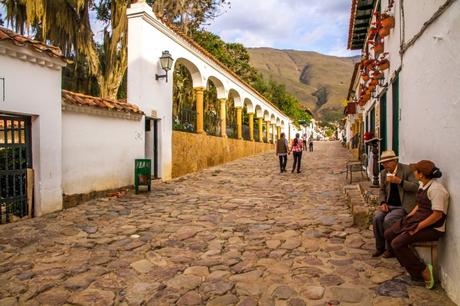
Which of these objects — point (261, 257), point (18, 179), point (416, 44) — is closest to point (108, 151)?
point (18, 179)

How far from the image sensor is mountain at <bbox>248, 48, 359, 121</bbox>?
124 m

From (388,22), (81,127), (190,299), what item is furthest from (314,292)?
(81,127)

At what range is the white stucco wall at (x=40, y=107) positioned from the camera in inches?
244

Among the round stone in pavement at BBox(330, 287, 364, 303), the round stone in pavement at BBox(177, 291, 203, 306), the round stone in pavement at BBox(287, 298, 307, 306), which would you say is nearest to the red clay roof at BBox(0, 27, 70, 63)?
the round stone in pavement at BBox(177, 291, 203, 306)

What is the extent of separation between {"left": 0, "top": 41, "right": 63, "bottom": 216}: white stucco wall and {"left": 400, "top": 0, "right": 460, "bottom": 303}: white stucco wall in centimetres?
633

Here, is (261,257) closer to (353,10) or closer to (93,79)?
(353,10)

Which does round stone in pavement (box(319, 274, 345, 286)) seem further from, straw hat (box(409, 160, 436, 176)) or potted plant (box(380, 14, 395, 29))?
potted plant (box(380, 14, 395, 29))

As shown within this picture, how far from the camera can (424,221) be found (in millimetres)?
3389

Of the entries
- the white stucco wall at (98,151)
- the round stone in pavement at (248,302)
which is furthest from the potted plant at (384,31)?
the white stucco wall at (98,151)

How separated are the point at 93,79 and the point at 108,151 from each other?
8.35 metres

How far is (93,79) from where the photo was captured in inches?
632

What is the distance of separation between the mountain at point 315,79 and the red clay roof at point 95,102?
10480 centimetres

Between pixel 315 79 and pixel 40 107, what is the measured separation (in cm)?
17379

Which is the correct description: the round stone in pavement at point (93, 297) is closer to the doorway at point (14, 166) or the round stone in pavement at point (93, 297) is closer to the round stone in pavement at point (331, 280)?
the round stone in pavement at point (331, 280)
